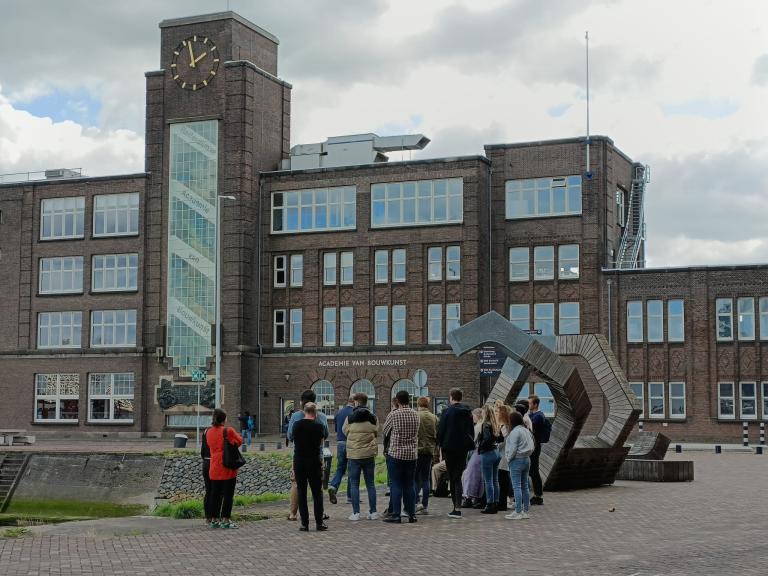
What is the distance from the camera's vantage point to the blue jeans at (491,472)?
18.5 meters

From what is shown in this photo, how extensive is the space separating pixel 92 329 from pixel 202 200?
9.05 metres

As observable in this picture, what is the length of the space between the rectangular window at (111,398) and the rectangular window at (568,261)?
854 inches

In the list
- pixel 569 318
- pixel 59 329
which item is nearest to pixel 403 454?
pixel 569 318

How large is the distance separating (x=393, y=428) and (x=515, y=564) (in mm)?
4138

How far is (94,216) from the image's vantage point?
6056 cm

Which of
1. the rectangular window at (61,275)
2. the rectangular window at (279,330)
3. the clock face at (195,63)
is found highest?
the clock face at (195,63)

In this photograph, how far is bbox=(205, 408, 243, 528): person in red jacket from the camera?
54.2ft

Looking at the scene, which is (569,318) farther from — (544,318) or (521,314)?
(521,314)

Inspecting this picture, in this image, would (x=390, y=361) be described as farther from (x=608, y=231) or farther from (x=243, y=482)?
(x=243, y=482)

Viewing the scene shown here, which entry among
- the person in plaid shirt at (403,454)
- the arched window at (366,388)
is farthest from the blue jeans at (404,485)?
the arched window at (366,388)

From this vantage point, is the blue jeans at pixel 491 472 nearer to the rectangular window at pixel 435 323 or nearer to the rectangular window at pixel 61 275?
the rectangular window at pixel 435 323

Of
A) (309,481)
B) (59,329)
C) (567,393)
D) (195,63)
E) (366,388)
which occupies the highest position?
(195,63)

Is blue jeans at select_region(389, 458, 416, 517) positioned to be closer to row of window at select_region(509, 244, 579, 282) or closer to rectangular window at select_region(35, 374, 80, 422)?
row of window at select_region(509, 244, 579, 282)

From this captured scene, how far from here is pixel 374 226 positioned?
185 feet
